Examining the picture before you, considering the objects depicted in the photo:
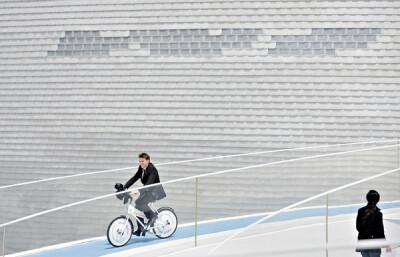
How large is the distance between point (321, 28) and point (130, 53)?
3968 millimetres

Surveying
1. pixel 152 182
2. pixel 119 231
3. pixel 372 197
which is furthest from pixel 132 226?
pixel 372 197

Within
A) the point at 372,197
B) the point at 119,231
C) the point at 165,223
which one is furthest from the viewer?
the point at 165,223

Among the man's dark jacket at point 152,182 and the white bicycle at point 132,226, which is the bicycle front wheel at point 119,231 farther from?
the man's dark jacket at point 152,182

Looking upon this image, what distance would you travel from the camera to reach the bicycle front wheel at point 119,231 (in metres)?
8.24

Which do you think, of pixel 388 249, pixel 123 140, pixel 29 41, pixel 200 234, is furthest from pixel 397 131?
pixel 388 249

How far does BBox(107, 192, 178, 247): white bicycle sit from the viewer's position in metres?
8.27

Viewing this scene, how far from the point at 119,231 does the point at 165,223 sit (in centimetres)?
57

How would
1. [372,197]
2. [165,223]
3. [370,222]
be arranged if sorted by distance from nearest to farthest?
[370,222]
[372,197]
[165,223]

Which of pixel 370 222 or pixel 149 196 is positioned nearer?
pixel 370 222

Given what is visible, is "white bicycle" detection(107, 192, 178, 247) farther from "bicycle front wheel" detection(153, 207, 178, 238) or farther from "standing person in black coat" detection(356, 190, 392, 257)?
"standing person in black coat" detection(356, 190, 392, 257)

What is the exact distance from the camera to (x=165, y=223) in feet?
28.2

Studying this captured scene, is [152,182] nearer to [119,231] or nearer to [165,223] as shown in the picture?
[165,223]

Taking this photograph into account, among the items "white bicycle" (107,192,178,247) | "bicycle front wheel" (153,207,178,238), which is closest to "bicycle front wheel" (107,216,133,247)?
"white bicycle" (107,192,178,247)

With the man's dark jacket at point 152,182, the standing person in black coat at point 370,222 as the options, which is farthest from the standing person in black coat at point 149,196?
the standing person in black coat at point 370,222
